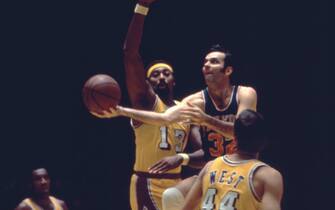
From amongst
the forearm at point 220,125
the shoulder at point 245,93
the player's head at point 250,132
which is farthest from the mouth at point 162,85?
the player's head at point 250,132

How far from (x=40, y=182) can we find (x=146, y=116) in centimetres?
294

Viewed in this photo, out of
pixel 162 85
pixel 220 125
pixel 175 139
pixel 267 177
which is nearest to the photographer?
pixel 267 177

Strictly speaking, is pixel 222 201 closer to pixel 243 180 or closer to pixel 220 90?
pixel 243 180

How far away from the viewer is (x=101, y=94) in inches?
275

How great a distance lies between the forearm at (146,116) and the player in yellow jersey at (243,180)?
1.46m

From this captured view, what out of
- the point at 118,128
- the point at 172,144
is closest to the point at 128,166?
the point at 118,128

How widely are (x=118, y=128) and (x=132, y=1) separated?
69.4 inches

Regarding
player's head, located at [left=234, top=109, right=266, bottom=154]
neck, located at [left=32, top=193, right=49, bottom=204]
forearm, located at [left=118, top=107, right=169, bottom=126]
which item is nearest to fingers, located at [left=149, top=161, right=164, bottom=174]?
forearm, located at [left=118, top=107, right=169, bottom=126]

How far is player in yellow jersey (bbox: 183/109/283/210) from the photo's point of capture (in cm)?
532

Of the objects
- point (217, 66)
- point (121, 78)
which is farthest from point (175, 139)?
point (121, 78)

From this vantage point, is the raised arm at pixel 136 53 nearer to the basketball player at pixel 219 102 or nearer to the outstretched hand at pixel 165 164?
the basketball player at pixel 219 102

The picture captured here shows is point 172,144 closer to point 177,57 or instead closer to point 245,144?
point 245,144

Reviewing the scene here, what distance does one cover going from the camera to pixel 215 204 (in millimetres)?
5438

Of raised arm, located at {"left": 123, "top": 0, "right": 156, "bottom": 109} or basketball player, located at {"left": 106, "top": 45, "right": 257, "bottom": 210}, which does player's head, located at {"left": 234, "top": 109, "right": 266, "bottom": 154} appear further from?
raised arm, located at {"left": 123, "top": 0, "right": 156, "bottom": 109}
